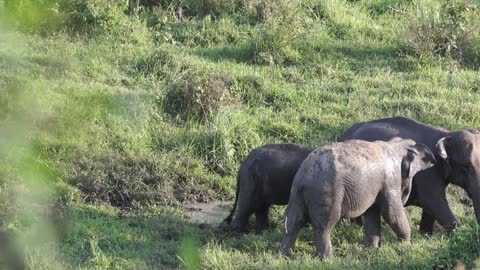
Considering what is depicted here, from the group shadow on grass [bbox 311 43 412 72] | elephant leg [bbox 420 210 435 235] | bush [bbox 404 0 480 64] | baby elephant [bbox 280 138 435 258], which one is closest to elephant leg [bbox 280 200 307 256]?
baby elephant [bbox 280 138 435 258]

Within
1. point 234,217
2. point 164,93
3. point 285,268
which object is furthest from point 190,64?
point 285,268

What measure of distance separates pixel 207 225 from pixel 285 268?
5.75 feet

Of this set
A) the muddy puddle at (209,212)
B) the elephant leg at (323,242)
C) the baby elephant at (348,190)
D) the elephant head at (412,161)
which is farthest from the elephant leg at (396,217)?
the muddy puddle at (209,212)

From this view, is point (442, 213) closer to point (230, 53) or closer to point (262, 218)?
point (262, 218)

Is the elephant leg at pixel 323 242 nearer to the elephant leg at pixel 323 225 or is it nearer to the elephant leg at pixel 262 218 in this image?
the elephant leg at pixel 323 225

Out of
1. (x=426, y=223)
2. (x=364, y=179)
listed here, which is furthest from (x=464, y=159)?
(x=364, y=179)

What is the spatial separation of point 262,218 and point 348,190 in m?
1.37

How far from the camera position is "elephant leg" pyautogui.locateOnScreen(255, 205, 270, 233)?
8422 mm

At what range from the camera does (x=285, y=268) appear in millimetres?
6805

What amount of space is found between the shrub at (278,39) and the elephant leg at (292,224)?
4.65 metres

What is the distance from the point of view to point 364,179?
746 cm

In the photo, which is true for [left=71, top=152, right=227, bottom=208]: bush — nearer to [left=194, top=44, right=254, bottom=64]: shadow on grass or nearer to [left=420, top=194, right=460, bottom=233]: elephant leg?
[left=420, top=194, right=460, bottom=233]: elephant leg

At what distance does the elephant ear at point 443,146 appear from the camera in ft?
26.9

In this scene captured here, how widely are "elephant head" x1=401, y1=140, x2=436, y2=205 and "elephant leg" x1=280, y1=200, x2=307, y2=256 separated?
47.5 inches
